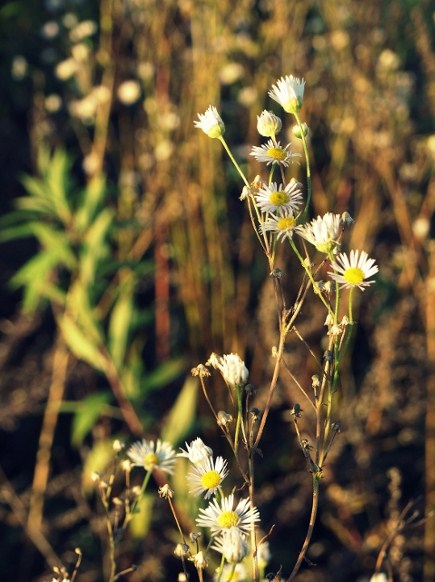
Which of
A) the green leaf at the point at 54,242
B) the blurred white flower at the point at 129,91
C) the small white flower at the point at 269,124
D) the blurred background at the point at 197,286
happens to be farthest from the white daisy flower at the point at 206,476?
the blurred white flower at the point at 129,91

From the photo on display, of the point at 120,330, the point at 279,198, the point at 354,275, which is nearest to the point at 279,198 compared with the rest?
the point at 279,198

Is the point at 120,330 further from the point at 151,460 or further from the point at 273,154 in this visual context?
the point at 273,154

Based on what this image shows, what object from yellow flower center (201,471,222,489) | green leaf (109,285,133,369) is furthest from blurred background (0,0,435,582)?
yellow flower center (201,471,222,489)

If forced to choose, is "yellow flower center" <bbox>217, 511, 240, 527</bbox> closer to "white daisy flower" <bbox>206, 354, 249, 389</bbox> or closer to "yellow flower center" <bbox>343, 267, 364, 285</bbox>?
"white daisy flower" <bbox>206, 354, 249, 389</bbox>

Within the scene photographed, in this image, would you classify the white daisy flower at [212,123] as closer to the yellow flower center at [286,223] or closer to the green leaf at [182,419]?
the yellow flower center at [286,223]

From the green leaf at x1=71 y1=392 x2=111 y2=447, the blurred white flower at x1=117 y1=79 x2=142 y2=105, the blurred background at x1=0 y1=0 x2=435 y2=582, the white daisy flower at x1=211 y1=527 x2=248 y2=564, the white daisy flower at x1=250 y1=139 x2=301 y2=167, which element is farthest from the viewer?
the blurred white flower at x1=117 y1=79 x2=142 y2=105

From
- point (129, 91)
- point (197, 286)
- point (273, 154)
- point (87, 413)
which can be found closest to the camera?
point (273, 154)

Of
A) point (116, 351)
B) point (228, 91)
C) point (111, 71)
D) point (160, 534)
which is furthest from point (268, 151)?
point (228, 91)
